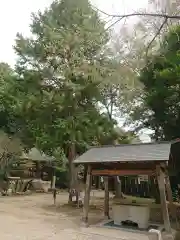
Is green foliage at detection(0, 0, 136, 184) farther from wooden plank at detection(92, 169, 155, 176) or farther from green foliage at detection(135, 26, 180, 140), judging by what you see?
wooden plank at detection(92, 169, 155, 176)

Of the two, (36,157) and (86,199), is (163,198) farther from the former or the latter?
(36,157)

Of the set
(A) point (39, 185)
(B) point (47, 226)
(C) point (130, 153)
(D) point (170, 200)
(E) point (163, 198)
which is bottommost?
(B) point (47, 226)

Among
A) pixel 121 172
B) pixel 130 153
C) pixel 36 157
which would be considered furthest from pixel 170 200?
pixel 36 157

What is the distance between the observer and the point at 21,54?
15641 millimetres

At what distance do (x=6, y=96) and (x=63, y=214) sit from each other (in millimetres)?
13302

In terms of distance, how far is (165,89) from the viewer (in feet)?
37.8

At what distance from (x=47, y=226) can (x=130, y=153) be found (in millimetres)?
3816

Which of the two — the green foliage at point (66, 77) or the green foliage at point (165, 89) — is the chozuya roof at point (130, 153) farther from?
the green foliage at point (66, 77)

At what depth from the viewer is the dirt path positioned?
7.83 meters

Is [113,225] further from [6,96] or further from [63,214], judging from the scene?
[6,96]

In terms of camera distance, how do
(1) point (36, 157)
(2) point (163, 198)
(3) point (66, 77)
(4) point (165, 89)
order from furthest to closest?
1. (1) point (36, 157)
2. (3) point (66, 77)
3. (4) point (165, 89)
4. (2) point (163, 198)

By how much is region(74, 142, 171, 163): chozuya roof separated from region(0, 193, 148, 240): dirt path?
225 cm

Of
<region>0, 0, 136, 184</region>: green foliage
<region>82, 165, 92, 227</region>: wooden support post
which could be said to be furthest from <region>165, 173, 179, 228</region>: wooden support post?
<region>0, 0, 136, 184</region>: green foliage

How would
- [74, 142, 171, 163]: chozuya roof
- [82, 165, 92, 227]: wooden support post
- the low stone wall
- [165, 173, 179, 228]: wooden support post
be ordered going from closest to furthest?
[74, 142, 171, 163]: chozuya roof < [82, 165, 92, 227]: wooden support post < [165, 173, 179, 228]: wooden support post < the low stone wall
